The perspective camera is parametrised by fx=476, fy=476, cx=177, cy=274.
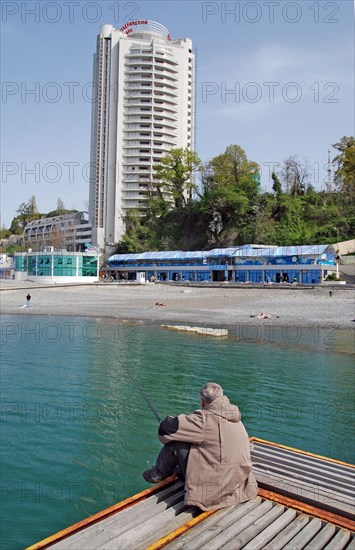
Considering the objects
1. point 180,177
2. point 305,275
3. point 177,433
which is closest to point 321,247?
point 305,275

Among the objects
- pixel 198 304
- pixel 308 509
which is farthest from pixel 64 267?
pixel 308 509

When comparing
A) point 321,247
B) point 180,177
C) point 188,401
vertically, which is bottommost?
point 188,401

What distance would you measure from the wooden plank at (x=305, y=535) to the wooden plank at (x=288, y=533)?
4 centimetres

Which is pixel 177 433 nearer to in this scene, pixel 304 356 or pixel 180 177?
pixel 304 356

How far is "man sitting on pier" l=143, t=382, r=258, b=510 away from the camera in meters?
4.72

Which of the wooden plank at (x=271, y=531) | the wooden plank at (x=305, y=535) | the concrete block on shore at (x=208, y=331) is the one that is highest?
the wooden plank at (x=271, y=531)

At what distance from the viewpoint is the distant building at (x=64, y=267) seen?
69.6 m

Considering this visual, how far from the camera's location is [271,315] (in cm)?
3456

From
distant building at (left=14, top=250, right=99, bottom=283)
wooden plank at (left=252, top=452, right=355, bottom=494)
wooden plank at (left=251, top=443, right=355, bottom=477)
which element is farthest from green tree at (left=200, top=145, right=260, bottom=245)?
wooden plank at (left=252, top=452, right=355, bottom=494)

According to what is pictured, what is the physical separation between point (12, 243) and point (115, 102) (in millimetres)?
54153

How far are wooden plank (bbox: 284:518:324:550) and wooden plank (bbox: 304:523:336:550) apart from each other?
0.12 ft

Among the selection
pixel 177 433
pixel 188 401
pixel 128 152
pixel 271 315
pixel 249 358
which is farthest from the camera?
pixel 128 152

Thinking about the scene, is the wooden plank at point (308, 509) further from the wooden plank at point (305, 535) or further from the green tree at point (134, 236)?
the green tree at point (134, 236)

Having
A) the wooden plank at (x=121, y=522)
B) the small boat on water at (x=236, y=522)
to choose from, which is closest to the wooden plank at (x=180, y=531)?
the small boat on water at (x=236, y=522)
